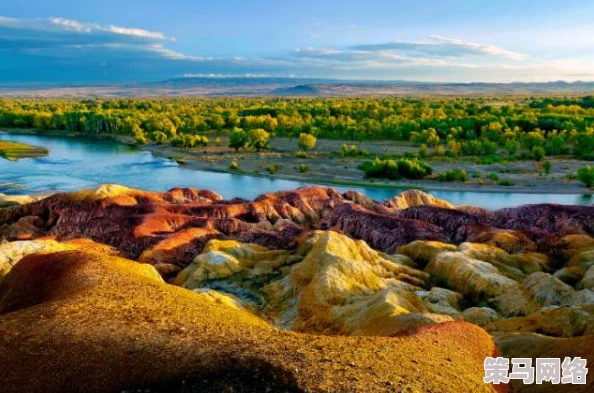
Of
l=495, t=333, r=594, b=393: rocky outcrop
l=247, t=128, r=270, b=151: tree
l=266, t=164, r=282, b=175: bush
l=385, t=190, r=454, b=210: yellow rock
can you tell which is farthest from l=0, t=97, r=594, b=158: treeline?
l=495, t=333, r=594, b=393: rocky outcrop

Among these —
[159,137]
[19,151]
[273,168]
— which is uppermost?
[159,137]

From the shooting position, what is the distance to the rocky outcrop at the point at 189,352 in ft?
54.1

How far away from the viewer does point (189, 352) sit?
17.7m

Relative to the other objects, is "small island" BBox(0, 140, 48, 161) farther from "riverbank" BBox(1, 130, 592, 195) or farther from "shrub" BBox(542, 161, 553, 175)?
"shrub" BBox(542, 161, 553, 175)

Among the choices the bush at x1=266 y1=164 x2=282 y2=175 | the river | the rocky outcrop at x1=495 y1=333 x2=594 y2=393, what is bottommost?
the river

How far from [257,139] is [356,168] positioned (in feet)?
90.2

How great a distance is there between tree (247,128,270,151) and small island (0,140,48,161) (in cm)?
4062

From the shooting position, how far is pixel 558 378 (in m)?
19.5

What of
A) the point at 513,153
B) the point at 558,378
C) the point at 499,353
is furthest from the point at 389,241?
the point at 513,153

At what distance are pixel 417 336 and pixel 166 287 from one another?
430 inches

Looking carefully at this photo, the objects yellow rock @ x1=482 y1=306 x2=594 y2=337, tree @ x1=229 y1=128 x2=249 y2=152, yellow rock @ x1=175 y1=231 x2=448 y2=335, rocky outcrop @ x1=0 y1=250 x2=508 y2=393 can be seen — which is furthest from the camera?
tree @ x1=229 y1=128 x2=249 y2=152

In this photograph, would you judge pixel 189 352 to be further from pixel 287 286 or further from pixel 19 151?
pixel 19 151

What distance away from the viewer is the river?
84.5 m

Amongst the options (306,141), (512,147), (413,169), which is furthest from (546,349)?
(306,141)
